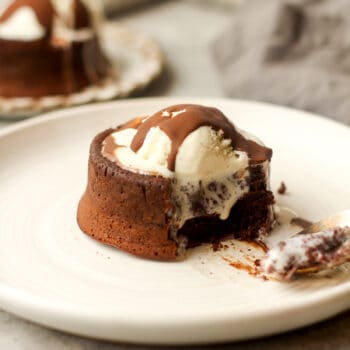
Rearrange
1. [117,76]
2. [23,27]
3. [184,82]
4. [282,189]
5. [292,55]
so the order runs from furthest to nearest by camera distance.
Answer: [184,82], [117,76], [292,55], [23,27], [282,189]

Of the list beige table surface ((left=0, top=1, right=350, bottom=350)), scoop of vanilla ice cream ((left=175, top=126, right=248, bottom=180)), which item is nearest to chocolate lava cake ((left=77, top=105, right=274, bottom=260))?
scoop of vanilla ice cream ((left=175, top=126, right=248, bottom=180))

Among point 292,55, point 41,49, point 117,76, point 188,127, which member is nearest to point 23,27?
point 41,49

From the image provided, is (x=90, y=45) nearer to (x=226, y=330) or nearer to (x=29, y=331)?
(x=29, y=331)

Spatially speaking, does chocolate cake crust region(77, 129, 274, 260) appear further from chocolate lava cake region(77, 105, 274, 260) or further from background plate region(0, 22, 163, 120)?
background plate region(0, 22, 163, 120)

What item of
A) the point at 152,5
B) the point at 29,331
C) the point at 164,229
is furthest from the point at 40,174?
the point at 152,5

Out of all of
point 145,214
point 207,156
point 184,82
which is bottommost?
point 184,82

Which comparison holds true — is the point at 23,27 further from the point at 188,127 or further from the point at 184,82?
the point at 188,127
